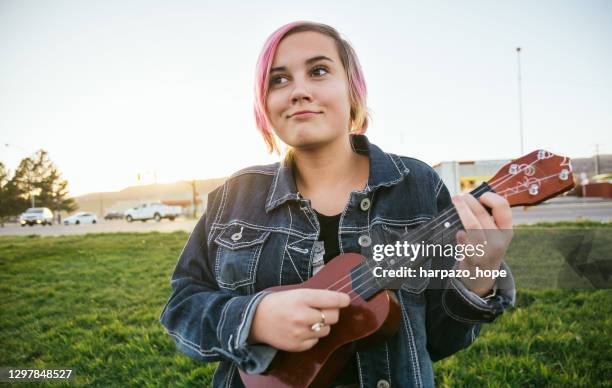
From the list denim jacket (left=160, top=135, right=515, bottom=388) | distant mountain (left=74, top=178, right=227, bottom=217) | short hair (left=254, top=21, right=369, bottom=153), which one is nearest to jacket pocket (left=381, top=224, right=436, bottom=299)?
denim jacket (left=160, top=135, right=515, bottom=388)

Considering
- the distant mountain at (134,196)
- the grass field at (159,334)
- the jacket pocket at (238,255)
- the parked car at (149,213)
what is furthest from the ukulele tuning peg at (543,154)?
the distant mountain at (134,196)

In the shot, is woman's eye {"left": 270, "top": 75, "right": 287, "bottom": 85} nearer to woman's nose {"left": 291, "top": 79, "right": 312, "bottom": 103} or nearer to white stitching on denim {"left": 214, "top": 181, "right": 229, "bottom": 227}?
woman's nose {"left": 291, "top": 79, "right": 312, "bottom": 103}

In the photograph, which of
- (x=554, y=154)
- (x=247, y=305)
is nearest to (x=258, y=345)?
(x=247, y=305)

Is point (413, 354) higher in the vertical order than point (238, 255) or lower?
lower

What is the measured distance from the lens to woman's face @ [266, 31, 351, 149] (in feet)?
4.86

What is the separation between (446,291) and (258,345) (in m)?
0.79

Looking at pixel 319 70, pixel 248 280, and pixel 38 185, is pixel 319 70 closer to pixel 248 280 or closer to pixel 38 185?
pixel 248 280

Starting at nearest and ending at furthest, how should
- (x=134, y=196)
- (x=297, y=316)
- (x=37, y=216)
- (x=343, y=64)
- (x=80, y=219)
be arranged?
(x=297, y=316)
(x=343, y=64)
(x=37, y=216)
(x=80, y=219)
(x=134, y=196)

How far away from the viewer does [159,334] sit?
12.5ft

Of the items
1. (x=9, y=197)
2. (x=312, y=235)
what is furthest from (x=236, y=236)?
(x=9, y=197)

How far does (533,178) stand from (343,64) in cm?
94

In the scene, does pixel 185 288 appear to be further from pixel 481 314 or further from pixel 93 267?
pixel 93 267

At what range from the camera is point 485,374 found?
269 cm

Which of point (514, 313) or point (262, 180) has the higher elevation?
point (262, 180)
